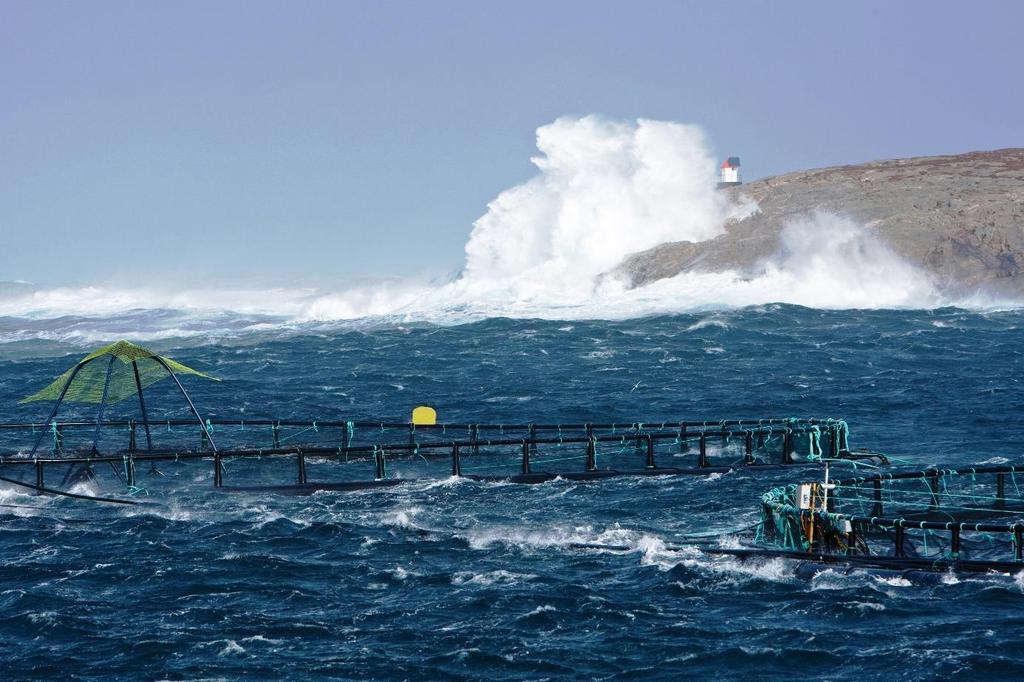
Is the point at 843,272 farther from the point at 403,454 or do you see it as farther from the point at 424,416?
the point at 403,454

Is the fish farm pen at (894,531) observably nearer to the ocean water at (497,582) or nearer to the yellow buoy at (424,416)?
the ocean water at (497,582)

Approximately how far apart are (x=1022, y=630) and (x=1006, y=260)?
9568cm

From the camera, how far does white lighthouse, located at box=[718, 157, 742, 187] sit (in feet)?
560

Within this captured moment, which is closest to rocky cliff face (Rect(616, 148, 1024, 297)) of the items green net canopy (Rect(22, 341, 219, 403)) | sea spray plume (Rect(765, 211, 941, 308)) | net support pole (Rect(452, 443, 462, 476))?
sea spray plume (Rect(765, 211, 941, 308))

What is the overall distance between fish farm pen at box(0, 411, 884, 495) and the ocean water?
1.15 m

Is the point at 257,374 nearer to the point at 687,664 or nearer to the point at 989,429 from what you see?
the point at 989,429

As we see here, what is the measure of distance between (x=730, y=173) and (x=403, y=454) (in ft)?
430

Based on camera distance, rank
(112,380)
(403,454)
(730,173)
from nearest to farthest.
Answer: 1. (112,380)
2. (403,454)
3. (730,173)

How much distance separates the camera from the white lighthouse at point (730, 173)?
6722 inches

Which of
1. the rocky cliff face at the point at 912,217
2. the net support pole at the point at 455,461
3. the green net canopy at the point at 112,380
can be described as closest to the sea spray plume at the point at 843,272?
the rocky cliff face at the point at 912,217

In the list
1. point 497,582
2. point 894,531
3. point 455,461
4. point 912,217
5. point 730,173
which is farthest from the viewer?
point 730,173

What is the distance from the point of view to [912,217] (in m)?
125

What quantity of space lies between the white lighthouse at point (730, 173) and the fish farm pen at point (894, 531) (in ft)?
446

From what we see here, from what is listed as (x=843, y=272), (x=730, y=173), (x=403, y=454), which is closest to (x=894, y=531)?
(x=403, y=454)
